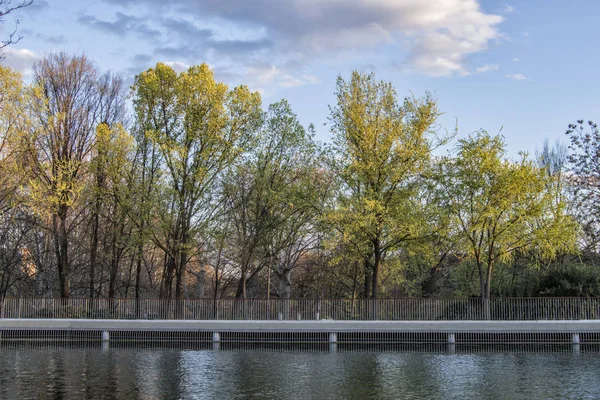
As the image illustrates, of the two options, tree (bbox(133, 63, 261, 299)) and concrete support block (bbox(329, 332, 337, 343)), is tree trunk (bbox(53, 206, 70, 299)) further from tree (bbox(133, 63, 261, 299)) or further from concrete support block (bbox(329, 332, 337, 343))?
concrete support block (bbox(329, 332, 337, 343))

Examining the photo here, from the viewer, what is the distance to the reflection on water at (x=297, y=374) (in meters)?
19.6

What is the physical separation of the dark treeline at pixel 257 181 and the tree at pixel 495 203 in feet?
0.32

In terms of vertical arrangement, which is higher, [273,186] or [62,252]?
[273,186]

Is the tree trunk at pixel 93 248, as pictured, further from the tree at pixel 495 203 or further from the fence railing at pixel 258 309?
the tree at pixel 495 203

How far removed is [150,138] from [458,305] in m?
21.8

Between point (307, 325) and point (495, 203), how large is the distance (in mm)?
14198

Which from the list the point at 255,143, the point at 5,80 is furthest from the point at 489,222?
the point at 5,80

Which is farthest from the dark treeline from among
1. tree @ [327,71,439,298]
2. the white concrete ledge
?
the white concrete ledge

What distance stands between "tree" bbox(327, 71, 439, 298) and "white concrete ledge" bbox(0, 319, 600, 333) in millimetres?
5707

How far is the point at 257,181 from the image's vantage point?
154ft

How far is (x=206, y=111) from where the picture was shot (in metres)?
44.5

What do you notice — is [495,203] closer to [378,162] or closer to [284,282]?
[378,162]

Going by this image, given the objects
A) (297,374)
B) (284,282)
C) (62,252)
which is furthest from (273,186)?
(297,374)

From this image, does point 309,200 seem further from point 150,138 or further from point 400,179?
Answer: point 150,138
